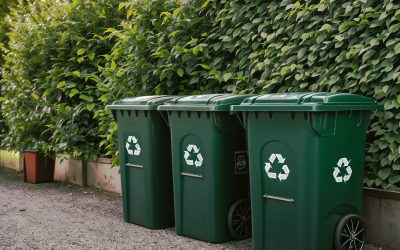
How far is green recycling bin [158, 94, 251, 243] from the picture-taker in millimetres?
5297

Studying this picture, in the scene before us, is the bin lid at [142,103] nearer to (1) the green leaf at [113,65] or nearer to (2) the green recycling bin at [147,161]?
(2) the green recycling bin at [147,161]

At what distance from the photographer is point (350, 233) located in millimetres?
4742

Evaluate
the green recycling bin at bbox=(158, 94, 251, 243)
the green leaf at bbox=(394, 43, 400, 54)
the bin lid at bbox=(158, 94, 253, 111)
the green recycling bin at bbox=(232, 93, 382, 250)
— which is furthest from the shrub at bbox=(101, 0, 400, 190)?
the green recycling bin at bbox=(158, 94, 251, 243)

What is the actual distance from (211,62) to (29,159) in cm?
424

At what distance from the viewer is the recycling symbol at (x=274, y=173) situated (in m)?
4.64

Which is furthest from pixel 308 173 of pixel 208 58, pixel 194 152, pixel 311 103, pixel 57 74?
pixel 57 74

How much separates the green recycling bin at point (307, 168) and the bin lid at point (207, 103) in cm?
27

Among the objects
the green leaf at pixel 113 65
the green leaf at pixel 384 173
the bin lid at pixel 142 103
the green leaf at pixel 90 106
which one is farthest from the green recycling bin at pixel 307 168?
the green leaf at pixel 90 106

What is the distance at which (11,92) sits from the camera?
10406 millimetres

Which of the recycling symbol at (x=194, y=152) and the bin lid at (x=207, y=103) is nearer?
the bin lid at (x=207, y=103)

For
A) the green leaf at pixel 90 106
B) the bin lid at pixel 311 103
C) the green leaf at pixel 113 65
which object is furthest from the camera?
the green leaf at pixel 90 106

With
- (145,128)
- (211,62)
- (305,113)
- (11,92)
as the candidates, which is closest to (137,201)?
(145,128)

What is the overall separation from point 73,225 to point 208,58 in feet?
7.97

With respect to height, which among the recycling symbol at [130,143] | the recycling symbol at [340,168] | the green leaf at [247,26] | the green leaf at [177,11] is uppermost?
the green leaf at [177,11]
